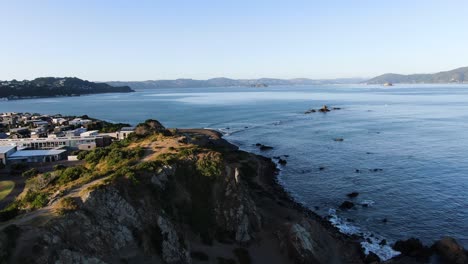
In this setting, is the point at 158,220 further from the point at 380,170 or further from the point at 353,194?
the point at 380,170

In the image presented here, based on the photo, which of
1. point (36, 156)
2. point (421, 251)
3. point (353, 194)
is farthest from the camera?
point (36, 156)

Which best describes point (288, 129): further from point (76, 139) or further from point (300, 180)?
point (76, 139)

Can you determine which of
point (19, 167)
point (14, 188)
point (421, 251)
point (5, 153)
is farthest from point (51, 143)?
point (421, 251)

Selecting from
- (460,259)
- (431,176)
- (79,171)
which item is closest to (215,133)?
(431,176)

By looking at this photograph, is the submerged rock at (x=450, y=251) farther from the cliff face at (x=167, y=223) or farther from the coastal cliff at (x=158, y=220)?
the coastal cliff at (x=158, y=220)

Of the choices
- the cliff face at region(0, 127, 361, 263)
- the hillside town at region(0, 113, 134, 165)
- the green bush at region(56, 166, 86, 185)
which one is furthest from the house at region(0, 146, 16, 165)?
the green bush at region(56, 166, 86, 185)

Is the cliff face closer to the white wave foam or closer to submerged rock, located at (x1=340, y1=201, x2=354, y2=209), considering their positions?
the white wave foam
